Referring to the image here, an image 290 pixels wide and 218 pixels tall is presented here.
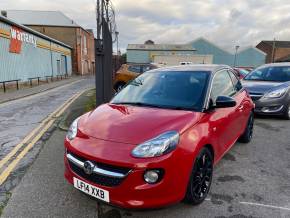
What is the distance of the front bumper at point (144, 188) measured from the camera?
2.69m

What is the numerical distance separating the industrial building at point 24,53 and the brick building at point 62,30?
10.9 metres

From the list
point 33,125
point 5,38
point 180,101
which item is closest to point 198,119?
point 180,101

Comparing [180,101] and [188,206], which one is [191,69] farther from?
[188,206]

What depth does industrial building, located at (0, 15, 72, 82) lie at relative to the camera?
18656 millimetres

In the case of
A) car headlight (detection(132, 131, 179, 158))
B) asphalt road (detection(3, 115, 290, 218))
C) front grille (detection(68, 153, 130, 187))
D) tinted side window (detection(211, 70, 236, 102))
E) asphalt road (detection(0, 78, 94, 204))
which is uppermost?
tinted side window (detection(211, 70, 236, 102))

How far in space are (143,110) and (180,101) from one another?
56 centimetres

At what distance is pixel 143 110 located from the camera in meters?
3.60

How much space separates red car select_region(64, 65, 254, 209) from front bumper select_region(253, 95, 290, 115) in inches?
157

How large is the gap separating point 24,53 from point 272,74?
19.7 m

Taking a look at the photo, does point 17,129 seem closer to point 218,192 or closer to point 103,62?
point 103,62

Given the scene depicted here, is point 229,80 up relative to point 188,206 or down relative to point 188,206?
up

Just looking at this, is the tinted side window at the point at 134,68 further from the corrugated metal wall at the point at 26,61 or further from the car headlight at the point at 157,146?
the car headlight at the point at 157,146

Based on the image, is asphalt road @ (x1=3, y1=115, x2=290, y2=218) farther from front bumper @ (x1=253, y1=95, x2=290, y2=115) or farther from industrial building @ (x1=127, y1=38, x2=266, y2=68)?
industrial building @ (x1=127, y1=38, x2=266, y2=68)

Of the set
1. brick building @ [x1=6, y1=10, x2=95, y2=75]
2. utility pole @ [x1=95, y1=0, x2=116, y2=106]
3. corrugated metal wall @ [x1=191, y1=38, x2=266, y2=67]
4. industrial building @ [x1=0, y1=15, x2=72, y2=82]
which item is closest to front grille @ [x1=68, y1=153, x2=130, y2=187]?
utility pole @ [x1=95, y1=0, x2=116, y2=106]
